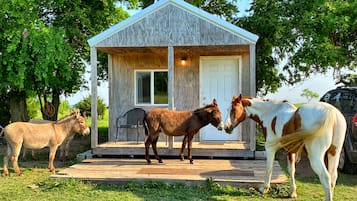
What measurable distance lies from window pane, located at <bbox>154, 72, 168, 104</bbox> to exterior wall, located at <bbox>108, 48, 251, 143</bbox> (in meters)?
0.25

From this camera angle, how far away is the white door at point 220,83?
8992 millimetres

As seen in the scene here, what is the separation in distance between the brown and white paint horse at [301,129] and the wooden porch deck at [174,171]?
0.62 meters

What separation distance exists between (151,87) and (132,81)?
1.65 ft

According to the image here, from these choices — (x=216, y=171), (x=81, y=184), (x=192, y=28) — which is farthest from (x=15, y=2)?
(x=216, y=171)

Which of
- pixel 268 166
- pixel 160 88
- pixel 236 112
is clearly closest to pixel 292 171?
pixel 268 166

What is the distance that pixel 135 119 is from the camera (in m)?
8.91

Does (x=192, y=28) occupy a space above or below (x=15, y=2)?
below

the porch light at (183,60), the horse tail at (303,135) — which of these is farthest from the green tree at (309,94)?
the horse tail at (303,135)

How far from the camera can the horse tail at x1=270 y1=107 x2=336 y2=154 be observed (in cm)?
428

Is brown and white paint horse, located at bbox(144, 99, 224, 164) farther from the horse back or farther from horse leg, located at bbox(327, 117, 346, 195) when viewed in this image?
horse leg, located at bbox(327, 117, 346, 195)

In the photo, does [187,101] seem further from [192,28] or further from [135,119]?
[192,28]

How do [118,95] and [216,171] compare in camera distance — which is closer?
[216,171]

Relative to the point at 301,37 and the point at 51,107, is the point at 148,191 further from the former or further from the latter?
the point at 51,107

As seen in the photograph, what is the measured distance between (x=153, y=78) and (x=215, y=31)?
2.50 m
